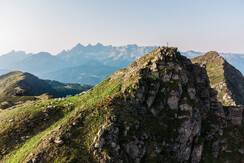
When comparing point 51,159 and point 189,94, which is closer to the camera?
point 51,159

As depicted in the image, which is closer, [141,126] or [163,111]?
[141,126]

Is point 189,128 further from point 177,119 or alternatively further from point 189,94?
point 189,94

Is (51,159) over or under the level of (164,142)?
over

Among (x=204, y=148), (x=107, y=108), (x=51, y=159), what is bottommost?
(x=204, y=148)

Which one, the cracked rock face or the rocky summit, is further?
the cracked rock face

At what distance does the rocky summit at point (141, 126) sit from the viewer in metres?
27.3

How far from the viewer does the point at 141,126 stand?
3341 centimetres

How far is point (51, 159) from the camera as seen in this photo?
959 inches

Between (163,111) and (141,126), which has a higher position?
(163,111)

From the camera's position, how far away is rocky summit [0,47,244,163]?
27.3 metres

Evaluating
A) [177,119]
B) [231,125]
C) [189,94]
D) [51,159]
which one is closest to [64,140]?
[51,159]

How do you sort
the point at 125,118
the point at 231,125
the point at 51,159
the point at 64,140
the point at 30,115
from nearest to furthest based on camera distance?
the point at 51,159, the point at 64,140, the point at 125,118, the point at 30,115, the point at 231,125

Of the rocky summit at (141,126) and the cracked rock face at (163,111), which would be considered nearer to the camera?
the rocky summit at (141,126)

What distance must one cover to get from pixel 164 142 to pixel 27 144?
35.8 metres
